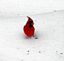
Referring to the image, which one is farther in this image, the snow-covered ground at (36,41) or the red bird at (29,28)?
the red bird at (29,28)

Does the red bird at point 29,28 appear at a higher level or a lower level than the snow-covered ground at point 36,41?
higher

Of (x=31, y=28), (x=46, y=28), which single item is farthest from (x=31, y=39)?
(x=46, y=28)

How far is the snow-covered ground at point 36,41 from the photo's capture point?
16.8 ft

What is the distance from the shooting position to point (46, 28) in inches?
247

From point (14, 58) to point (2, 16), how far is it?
2.85 metres

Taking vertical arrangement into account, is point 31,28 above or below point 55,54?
above

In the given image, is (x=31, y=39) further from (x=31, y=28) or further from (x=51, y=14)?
(x=51, y=14)

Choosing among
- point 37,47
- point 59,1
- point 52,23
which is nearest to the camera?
point 37,47

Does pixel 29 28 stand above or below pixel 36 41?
above

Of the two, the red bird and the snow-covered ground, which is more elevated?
the red bird

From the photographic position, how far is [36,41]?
5.67 metres

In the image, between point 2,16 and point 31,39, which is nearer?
point 31,39

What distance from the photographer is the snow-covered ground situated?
513 centimetres

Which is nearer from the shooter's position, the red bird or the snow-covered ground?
the snow-covered ground
